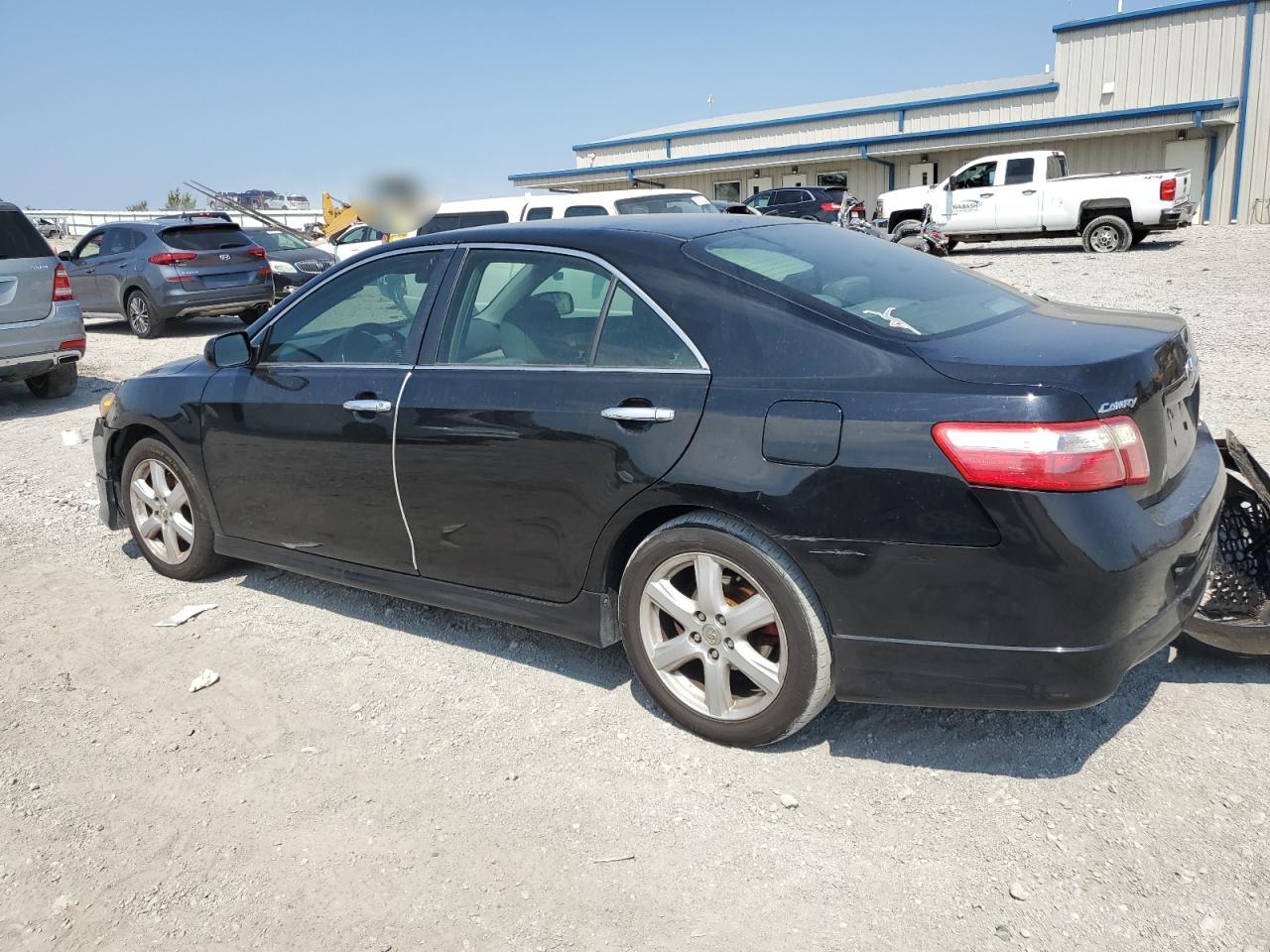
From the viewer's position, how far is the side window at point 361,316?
4180mm

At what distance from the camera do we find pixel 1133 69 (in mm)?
28234

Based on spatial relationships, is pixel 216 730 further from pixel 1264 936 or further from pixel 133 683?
pixel 1264 936

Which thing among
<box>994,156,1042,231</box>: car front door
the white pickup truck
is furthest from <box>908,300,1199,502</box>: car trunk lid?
<box>994,156,1042,231</box>: car front door

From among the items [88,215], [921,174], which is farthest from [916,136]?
[88,215]

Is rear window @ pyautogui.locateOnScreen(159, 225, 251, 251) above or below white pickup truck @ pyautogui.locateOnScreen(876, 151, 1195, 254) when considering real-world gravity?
above

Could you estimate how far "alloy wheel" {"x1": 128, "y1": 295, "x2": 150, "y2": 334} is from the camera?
1491 centimetres

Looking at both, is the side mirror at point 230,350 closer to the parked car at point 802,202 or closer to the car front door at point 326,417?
the car front door at point 326,417

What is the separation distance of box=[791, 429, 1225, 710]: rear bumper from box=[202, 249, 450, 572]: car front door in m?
1.83

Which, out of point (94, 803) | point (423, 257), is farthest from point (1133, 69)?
point (94, 803)

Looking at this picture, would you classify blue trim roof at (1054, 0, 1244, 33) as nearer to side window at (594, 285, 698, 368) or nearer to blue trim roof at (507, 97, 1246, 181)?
blue trim roof at (507, 97, 1246, 181)

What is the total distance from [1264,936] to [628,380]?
2270 mm

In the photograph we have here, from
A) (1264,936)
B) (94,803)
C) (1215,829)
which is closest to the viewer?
(1264,936)

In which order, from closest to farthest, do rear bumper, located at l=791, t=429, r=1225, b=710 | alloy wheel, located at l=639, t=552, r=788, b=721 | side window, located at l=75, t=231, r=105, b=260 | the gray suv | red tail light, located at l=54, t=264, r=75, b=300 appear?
1. rear bumper, located at l=791, t=429, r=1225, b=710
2. alloy wheel, located at l=639, t=552, r=788, b=721
3. red tail light, located at l=54, t=264, r=75, b=300
4. the gray suv
5. side window, located at l=75, t=231, r=105, b=260

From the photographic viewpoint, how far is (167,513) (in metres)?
5.18
